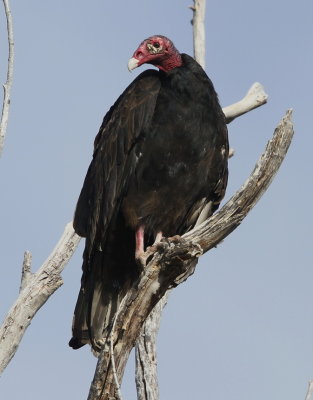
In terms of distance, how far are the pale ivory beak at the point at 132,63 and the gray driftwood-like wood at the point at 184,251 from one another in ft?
5.07

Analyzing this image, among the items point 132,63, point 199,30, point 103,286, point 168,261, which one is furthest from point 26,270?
point 199,30

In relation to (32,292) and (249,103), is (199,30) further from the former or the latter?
(32,292)

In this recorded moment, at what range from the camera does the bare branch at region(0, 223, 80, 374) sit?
579cm

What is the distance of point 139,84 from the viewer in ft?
18.4

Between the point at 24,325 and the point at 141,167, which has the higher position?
the point at 141,167

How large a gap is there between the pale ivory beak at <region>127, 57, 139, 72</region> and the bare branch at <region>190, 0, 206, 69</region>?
1088mm

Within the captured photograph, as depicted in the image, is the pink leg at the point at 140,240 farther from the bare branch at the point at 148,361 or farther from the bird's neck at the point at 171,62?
the bird's neck at the point at 171,62

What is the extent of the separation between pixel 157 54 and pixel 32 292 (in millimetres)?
1727

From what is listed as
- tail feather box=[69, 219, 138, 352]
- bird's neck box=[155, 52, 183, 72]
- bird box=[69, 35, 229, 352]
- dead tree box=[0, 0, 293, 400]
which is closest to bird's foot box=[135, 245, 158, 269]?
bird box=[69, 35, 229, 352]

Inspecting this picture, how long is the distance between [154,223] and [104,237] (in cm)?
34

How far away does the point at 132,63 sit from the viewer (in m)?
5.84

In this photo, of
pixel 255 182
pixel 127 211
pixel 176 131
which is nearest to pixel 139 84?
pixel 176 131

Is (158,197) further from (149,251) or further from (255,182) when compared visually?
(255,182)

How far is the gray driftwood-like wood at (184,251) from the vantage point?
4477 millimetres
